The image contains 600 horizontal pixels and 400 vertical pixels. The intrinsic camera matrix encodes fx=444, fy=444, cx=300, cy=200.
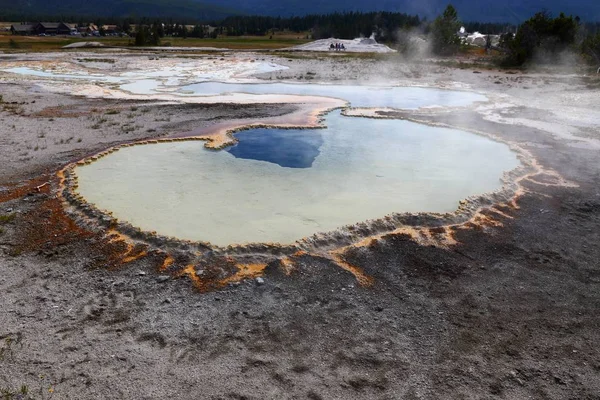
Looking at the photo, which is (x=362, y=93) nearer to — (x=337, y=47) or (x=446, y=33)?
(x=446, y=33)

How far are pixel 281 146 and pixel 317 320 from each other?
7.67 meters

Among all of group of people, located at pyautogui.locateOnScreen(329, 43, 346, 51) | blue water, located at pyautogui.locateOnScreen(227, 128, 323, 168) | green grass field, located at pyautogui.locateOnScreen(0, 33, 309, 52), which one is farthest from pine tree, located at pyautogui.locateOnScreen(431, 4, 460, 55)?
blue water, located at pyautogui.locateOnScreen(227, 128, 323, 168)

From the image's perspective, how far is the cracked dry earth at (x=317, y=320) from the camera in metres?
4.55

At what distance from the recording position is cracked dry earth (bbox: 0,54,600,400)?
4555 mm

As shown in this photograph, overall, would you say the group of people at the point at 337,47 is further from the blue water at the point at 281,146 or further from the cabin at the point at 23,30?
the cabin at the point at 23,30

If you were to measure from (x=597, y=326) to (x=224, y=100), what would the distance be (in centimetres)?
1746

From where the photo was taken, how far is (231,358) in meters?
4.84

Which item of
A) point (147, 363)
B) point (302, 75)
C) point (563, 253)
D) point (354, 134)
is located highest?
point (302, 75)

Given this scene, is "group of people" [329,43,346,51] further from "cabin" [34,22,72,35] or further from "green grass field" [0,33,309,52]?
"cabin" [34,22,72,35]

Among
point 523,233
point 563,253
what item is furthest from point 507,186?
point 563,253

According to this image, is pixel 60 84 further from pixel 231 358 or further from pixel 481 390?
pixel 481 390

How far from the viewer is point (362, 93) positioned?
23.2m

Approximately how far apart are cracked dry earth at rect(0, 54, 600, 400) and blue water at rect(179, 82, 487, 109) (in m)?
12.9

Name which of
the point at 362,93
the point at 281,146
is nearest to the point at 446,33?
the point at 362,93
